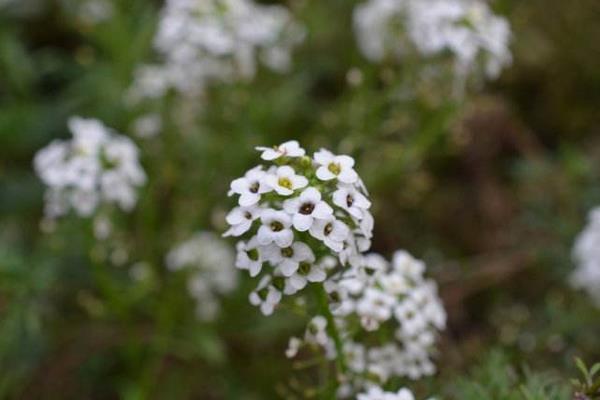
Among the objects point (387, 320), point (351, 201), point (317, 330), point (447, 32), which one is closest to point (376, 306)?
point (387, 320)

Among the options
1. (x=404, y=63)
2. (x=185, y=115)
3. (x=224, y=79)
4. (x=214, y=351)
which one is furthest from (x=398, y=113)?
(x=214, y=351)

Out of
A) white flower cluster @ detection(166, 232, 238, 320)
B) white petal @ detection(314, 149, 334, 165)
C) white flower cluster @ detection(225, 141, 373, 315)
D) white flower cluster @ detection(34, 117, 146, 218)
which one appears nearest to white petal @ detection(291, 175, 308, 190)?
white flower cluster @ detection(225, 141, 373, 315)

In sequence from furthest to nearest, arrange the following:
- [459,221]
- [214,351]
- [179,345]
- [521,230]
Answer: [459,221]
[521,230]
[179,345]
[214,351]

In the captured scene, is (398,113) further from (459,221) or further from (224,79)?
(459,221)

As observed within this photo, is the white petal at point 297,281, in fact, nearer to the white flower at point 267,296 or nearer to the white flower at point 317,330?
the white flower at point 267,296

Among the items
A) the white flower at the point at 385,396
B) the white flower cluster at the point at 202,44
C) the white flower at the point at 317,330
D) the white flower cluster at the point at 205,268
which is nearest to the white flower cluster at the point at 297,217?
the white flower at the point at 317,330

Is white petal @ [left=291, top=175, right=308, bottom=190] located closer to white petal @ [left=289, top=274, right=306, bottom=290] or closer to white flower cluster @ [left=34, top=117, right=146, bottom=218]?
white petal @ [left=289, top=274, right=306, bottom=290]
